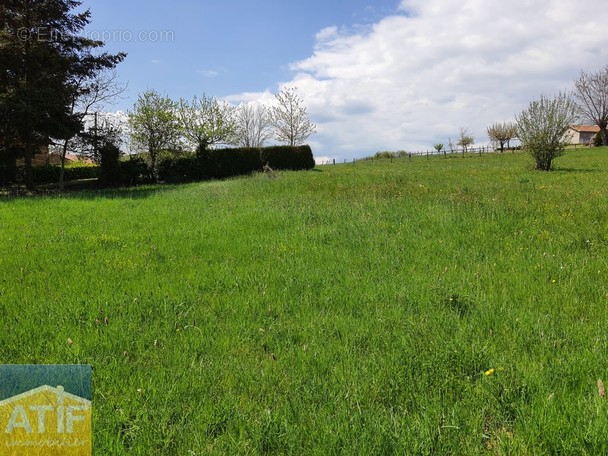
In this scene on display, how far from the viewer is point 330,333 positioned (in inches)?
153

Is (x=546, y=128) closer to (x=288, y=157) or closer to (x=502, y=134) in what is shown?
(x=288, y=157)

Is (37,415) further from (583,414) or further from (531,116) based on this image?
(531,116)

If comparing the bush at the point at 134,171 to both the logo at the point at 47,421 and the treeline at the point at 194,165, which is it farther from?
the logo at the point at 47,421

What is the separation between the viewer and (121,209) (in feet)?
42.5

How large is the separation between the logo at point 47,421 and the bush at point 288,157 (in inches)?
1229

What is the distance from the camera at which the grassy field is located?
2535 millimetres

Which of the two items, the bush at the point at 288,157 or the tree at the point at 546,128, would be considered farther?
the bush at the point at 288,157

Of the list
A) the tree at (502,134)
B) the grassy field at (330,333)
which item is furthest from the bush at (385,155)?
the grassy field at (330,333)

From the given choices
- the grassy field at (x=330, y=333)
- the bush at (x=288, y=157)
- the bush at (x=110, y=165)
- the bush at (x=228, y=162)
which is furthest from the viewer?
the bush at (x=288, y=157)

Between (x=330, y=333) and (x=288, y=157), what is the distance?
104 feet

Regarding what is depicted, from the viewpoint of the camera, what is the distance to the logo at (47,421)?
7.51 ft

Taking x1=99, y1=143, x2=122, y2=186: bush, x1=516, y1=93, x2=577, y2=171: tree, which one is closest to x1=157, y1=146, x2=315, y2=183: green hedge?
x1=99, y1=143, x2=122, y2=186: bush

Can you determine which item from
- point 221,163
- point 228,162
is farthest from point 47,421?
point 228,162

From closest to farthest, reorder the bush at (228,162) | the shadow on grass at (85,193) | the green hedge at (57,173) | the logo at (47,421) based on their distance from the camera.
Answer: the logo at (47,421) → the shadow on grass at (85,193) → the green hedge at (57,173) → the bush at (228,162)
